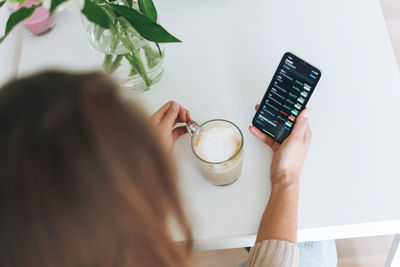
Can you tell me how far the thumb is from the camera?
0.77 m

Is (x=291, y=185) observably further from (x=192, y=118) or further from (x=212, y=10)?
(x=212, y=10)

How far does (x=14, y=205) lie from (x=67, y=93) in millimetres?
105

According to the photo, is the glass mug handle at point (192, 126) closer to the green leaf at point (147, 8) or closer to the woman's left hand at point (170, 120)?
the woman's left hand at point (170, 120)

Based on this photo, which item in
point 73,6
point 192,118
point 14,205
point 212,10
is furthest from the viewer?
point 212,10

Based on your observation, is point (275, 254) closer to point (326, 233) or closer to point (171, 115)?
point (326, 233)

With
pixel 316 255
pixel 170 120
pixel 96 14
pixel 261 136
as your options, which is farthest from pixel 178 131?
pixel 316 255

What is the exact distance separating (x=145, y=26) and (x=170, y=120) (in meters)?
0.17

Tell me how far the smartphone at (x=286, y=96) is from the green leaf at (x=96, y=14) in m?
0.30

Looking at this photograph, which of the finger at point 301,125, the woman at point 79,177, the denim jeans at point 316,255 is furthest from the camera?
the denim jeans at point 316,255

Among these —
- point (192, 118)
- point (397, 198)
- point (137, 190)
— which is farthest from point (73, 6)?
point (397, 198)

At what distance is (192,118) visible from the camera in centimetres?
81

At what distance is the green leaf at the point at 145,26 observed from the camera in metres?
0.68

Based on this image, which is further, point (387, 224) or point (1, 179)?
point (387, 224)

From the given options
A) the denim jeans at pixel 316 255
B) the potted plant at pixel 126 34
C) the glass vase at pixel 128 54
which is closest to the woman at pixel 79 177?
the potted plant at pixel 126 34
